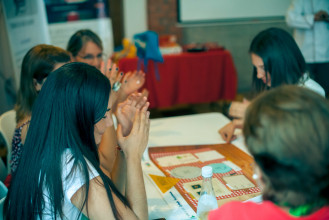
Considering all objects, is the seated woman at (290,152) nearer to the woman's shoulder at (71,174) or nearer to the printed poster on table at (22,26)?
the woman's shoulder at (71,174)

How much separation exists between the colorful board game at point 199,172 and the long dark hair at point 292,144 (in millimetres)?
529

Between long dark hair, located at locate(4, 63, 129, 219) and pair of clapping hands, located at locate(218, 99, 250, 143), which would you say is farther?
pair of clapping hands, located at locate(218, 99, 250, 143)

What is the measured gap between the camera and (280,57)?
162 cm

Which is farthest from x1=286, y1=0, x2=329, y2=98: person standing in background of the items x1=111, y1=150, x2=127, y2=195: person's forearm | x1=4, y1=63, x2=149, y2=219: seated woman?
x1=4, y1=63, x2=149, y2=219: seated woman

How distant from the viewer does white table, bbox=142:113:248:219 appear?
112 centimetres

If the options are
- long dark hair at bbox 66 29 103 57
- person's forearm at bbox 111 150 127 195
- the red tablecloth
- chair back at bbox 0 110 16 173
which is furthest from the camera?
the red tablecloth

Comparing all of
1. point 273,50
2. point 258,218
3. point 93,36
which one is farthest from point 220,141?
point 93,36

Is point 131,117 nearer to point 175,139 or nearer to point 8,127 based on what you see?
point 175,139

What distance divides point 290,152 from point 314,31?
2.87 m

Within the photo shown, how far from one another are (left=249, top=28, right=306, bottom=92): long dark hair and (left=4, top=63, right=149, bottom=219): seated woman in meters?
0.98

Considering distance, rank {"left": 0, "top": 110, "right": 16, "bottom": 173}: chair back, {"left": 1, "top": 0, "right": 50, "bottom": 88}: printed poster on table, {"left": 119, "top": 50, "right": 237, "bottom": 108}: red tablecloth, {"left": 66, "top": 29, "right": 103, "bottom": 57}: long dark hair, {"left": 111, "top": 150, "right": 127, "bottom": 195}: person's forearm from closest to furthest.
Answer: {"left": 111, "top": 150, "right": 127, "bottom": 195}: person's forearm, {"left": 0, "top": 110, "right": 16, "bottom": 173}: chair back, {"left": 66, "top": 29, "right": 103, "bottom": 57}: long dark hair, {"left": 1, "top": 0, "right": 50, "bottom": 88}: printed poster on table, {"left": 119, "top": 50, "right": 237, "bottom": 108}: red tablecloth

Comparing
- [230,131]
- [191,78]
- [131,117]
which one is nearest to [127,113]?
[131,117]

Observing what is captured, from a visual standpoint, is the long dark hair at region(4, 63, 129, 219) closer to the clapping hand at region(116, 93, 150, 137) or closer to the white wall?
the clapping hand at region(116, 93, 150, 137)

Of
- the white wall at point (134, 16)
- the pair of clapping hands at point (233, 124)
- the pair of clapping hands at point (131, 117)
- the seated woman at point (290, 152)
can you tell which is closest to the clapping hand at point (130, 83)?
the pair of clapping hands at point (131, 117)
